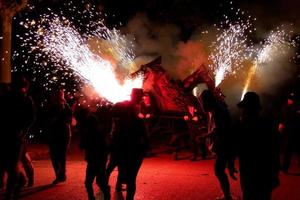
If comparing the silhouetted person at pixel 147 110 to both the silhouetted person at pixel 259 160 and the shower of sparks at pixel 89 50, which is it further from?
the silhouetted person at pixel 259 160

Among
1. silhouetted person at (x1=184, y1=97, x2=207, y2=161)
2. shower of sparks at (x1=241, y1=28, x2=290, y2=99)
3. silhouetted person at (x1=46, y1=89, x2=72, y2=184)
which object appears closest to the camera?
silhouetted person at (x1=46, y1=89, x2=72, y2=184)

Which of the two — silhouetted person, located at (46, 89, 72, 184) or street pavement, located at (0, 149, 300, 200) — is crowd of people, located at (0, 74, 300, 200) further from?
silhouetted person, located at (46, 89, 72, 184)

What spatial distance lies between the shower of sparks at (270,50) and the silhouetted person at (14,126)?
1383cm

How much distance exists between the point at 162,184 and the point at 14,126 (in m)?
3.48

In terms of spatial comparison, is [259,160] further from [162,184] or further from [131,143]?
[162,184]

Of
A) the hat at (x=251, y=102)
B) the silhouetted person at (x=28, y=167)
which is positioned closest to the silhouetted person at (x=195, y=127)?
the silhouetted person at (x=28, y=167)

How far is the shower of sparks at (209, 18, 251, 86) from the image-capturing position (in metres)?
18.0

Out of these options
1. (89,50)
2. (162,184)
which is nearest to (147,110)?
(89,50)

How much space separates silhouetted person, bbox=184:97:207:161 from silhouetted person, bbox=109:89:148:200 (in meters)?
6.51

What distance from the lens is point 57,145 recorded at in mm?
9352

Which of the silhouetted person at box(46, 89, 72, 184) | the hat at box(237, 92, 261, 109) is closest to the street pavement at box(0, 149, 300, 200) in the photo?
the silhouetted person at box(46, 89, 72, 184)

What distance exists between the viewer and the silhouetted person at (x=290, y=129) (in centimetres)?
1111

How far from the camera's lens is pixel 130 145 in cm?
704

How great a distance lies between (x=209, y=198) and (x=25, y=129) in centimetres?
328
